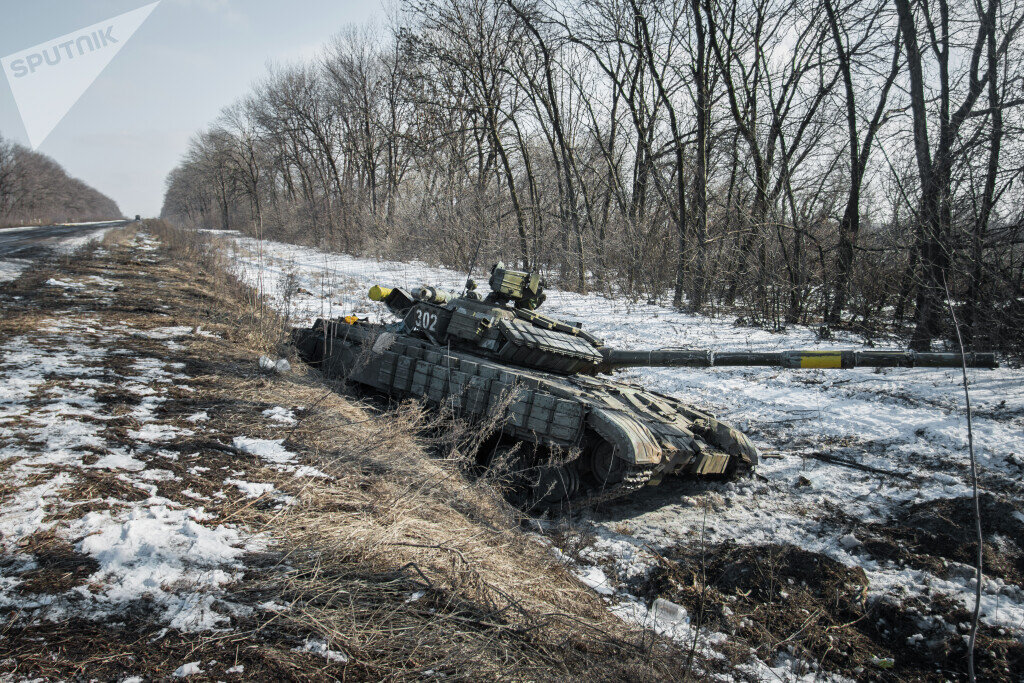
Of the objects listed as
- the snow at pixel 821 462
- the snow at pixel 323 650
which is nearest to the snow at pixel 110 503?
the snow at pixel 323 650

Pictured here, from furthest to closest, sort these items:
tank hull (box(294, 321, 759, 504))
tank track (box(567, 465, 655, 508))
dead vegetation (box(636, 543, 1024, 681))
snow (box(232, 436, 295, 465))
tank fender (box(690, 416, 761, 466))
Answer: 1. tank fender (box(690, 416, 761, 466))
2. tank hull (box(294, 321, 759, 504))
3. tank track (box(567, 465, 655, 508))
4. snow (box(232, 436, 295, 465))
5. dead vegetation (box(636, 543, 1024, 681))

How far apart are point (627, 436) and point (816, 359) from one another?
7.36 feet

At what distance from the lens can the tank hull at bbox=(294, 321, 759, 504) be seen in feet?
19.6

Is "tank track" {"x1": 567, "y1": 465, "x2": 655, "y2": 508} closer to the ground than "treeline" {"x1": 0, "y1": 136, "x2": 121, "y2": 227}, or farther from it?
closer to the ground

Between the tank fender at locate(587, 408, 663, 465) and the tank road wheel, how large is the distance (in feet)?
0.59

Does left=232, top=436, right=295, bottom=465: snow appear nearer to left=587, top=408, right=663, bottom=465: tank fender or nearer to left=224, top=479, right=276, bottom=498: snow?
left=224, top=479, right=276, bottom=498: snow

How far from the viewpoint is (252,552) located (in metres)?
3.44

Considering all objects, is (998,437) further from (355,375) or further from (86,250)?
(86,250)

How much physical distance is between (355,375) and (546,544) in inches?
174

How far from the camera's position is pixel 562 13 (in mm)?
17438

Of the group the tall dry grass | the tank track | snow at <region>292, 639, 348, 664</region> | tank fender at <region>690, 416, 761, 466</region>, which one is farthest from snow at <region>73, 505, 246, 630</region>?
tank fender at <region>690, 416, 761, 466</region>

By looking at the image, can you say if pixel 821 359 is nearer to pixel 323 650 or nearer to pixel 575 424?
pixel 575 424

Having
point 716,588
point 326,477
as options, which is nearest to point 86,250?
point 326,477

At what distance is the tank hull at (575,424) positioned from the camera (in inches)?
235
